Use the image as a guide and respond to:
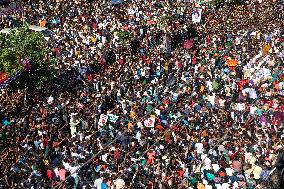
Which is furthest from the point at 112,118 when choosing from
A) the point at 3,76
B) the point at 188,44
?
the point at 188,44

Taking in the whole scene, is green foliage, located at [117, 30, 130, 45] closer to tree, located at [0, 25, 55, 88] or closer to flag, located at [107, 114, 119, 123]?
tree, located at [0, 25, 55, 88]

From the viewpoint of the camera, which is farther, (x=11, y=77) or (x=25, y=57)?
(x=25, y=57)

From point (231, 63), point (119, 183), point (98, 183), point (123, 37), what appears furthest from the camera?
point (123, 37)

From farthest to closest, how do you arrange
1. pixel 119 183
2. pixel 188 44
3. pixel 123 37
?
pixel 188 44
pixel 123 37
pixel 119 183

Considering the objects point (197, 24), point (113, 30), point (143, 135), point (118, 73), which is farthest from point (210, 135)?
point (197, 24)

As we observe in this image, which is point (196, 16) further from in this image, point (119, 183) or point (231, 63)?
point (119, 183)

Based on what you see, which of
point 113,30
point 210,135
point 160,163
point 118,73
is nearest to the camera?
point 160,163

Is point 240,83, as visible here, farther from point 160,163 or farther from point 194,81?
point 160,163

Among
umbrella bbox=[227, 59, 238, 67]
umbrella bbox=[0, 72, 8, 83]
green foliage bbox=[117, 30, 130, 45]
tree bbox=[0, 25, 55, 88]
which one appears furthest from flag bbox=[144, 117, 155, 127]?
green foliage bbox=[117, 30, 130, 45]
